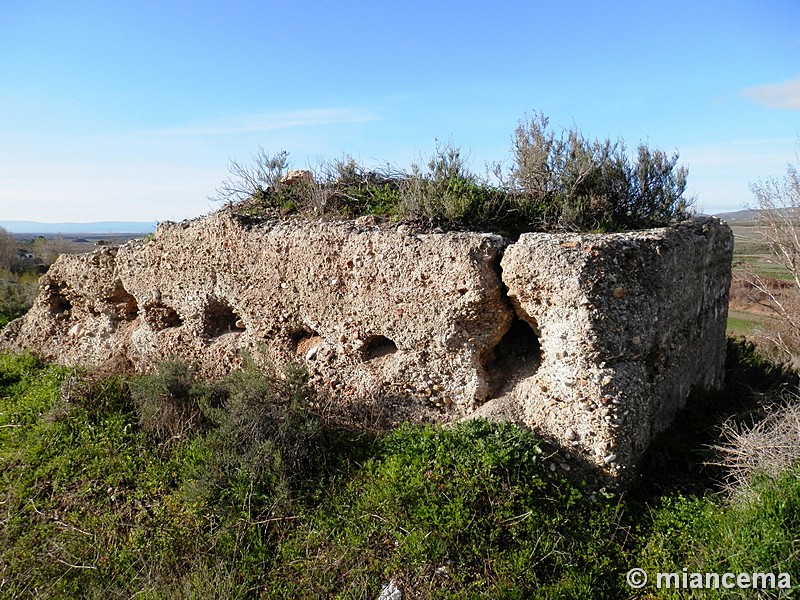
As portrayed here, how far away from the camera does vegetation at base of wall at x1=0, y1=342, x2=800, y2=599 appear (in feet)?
12.5

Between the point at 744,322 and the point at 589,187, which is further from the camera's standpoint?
the point at 744,322

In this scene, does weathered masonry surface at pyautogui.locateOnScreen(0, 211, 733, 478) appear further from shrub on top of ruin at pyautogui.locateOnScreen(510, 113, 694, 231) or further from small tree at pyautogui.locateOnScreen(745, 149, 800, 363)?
small tree at pyautogui.locateOnScreen(745, 149, 800, 363)

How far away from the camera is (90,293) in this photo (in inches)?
291

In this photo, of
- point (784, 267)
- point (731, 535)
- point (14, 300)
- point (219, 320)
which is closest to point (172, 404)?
point (219, 320)

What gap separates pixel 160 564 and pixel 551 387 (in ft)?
10.5

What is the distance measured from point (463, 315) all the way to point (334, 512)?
1873 mm

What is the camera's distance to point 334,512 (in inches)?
172

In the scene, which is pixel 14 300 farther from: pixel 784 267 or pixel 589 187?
pixel 784 267

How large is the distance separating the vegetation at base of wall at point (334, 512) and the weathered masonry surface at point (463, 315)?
1.38 ft

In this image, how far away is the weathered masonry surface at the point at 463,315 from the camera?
447 cm

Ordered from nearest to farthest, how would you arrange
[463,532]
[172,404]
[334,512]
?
[463,532], [334,512], [172,404]

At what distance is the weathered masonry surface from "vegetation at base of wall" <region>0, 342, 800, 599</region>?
421 millimetres

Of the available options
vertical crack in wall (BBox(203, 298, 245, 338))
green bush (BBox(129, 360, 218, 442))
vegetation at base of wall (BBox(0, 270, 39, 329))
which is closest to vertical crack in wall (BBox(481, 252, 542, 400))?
green bush (BBox(129, 360, 218, 442))

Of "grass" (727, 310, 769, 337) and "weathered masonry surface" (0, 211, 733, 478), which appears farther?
"grass" (727, 310, 769, 337)
